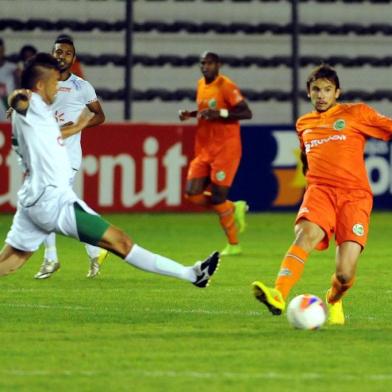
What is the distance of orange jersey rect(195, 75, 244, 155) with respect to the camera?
54.6ft

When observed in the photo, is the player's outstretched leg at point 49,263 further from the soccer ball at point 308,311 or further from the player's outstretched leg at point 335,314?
the soccer ball at point 308,311

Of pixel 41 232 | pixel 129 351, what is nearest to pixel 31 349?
pixel 129 351

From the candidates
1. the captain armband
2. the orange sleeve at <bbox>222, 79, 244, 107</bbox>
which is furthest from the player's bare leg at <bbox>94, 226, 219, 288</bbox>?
the orange sleeve at <bbox>222, 79, 244, 107</bbox>

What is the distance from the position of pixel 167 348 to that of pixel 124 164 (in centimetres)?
1169

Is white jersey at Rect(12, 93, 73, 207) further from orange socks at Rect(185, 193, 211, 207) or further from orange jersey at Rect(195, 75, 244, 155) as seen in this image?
orange jersey at Rect(195, 75, 244, 155)

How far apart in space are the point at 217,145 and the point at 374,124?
6.67 metres

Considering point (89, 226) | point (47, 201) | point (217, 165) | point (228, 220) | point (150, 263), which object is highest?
point (47, 201)

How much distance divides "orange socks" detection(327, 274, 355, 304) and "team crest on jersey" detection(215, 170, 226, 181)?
6.57 meters

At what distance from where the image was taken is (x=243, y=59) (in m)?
23.4

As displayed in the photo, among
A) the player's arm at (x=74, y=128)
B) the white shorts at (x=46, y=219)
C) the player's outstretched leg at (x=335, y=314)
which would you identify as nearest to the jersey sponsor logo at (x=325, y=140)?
the player's outstretched leg at (x=335, y=314)

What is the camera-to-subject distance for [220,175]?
16.5 metres

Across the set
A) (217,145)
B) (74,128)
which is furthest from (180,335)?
(217,145)

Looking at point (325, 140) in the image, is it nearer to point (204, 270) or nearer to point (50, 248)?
point (204, 270)

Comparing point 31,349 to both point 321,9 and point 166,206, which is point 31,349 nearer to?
point 166,206
